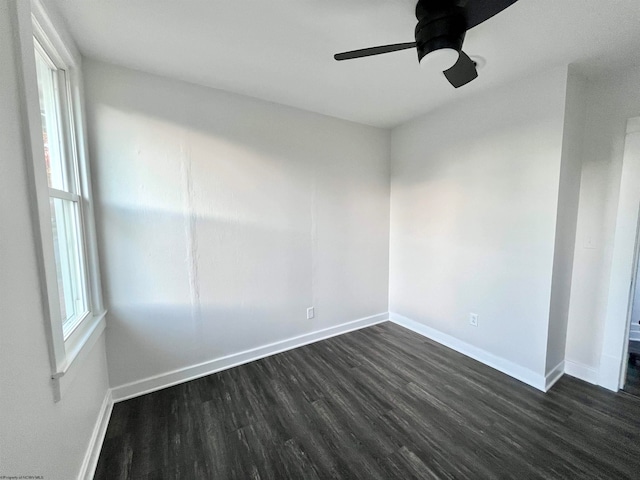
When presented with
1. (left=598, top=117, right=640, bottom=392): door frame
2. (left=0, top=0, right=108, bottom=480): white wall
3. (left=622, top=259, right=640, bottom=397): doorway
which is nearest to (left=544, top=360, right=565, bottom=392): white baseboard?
(left=598, top=117, right=640, bottom=392): door frame

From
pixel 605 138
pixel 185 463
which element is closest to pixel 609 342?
pixel 605 138

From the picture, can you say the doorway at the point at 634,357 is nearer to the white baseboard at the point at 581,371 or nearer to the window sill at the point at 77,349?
the white baseboard at the point at 581,371

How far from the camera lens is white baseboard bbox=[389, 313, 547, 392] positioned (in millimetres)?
2128

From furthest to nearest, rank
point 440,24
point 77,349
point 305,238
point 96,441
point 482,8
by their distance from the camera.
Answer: point 305,238
point 96,441
point 77,349
point 440,24
point 482,8

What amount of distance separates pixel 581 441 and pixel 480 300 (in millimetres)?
1109

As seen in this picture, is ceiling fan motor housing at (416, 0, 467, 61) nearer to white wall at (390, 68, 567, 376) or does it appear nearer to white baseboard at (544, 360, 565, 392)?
white wall at (390, 68, 567, 376)

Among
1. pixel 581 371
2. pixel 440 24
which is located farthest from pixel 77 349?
pixel 581 371

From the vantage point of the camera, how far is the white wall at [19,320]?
82cm

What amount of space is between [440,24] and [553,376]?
2756 mm

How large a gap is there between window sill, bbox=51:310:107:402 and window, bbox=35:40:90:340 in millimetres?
51

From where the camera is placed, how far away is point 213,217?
2279 mm

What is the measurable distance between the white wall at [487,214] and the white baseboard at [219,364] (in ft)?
3.33

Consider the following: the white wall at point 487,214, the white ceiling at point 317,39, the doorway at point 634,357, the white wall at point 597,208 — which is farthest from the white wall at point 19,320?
the doorway at point 634,357

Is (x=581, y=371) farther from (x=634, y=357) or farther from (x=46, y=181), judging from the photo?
(x=46, y=181)
